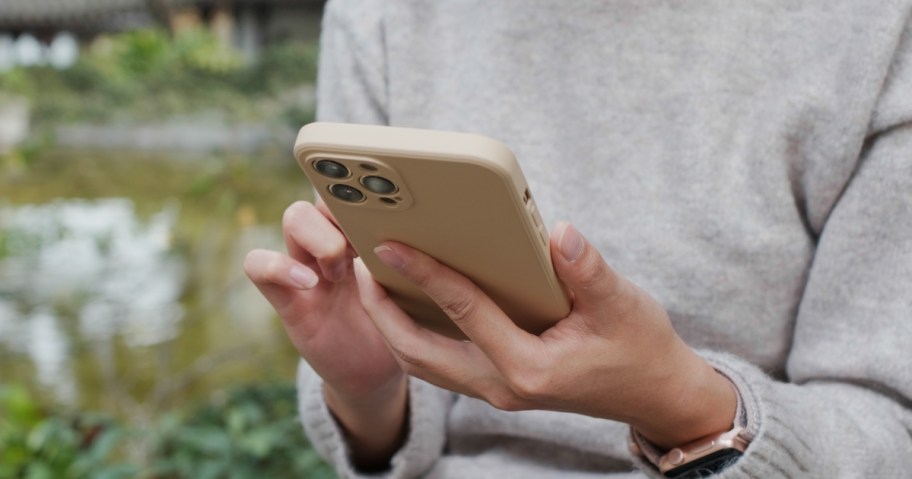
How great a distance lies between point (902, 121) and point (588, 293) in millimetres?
349

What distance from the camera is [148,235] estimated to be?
7.95ft

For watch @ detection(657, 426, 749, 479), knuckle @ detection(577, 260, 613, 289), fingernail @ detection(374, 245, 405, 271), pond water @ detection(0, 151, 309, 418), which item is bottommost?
pond water @ detection(0, 151, 309, 418)

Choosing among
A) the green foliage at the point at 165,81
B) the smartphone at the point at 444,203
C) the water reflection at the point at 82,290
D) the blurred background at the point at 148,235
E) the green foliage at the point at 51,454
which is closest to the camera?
the smartphone at the point at 444,203

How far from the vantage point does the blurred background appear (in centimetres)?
212

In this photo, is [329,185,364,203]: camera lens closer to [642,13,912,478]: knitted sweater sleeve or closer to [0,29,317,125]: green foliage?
[642,13,912,478]: knitted sweater sleeve

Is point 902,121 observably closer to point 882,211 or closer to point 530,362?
point 882,211

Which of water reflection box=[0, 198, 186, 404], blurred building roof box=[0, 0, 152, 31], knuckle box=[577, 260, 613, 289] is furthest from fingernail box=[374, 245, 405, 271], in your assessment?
blurred building roof box=[0, 0, 152, 31]

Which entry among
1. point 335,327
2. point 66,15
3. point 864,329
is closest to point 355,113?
point 335,327

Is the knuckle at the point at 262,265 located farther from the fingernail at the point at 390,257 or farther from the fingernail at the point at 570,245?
the fingernail at the point at 570,245

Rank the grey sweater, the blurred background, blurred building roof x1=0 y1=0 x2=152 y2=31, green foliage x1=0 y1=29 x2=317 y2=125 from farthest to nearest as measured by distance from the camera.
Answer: blurred building roof x1=0 y1=0 x2=152 y2=31 → green foliage x1=0 y1=29 x2=317 y2=125 → the blurred background → the grey sweater

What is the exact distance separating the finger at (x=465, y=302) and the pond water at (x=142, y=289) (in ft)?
5.88

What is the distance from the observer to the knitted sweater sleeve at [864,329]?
65 centimetres

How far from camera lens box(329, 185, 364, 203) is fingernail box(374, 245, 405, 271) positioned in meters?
0.04

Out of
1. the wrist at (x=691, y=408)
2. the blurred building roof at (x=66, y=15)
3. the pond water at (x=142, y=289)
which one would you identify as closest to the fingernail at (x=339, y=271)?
the wrist at (x=691, y=408)
